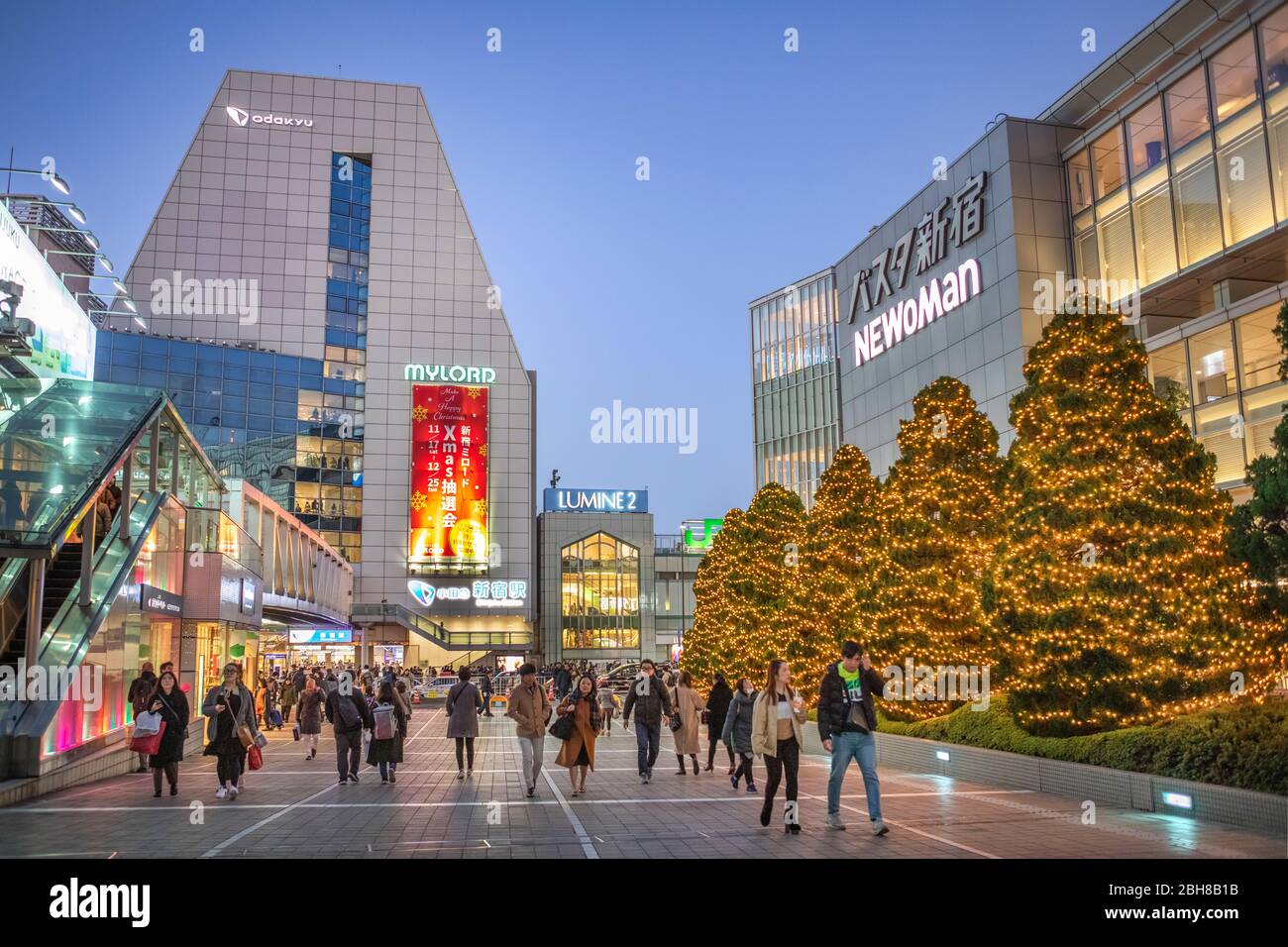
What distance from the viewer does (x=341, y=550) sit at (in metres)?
71.8

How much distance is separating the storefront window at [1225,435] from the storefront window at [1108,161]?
28.8 ft

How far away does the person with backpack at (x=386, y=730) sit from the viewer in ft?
47.2

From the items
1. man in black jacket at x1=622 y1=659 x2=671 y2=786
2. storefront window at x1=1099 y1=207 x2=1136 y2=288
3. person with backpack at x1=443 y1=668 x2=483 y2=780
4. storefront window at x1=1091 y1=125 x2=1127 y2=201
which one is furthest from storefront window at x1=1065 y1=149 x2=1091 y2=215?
person with backpack at x1=443 y1=668 x2=483 y2=780

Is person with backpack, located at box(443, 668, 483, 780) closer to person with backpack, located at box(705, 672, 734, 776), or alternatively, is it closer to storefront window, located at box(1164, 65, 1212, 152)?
person with backpack, located at box(705, 672, 734, 776)

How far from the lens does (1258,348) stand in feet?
78.0

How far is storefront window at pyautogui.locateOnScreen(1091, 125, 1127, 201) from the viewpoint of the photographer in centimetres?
3045

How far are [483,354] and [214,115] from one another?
27239 mm

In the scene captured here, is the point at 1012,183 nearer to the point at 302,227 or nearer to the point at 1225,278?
the point at 1225,278

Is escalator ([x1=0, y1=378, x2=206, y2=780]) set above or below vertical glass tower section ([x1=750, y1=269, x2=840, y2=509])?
below

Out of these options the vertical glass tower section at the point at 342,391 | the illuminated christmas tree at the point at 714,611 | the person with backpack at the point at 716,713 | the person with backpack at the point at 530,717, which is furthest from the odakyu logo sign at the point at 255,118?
the person with backpack at the point at 530,717

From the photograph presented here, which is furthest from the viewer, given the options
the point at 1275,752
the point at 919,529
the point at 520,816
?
the point at 919,529

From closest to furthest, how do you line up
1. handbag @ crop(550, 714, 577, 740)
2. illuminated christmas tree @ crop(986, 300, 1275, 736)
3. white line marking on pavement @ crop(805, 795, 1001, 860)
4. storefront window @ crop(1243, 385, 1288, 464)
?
white line marking on pavement @ crop(805, 795, 1001, 860) < illuminated christmas tree @ crop(986, 300, 1275, 736) < handbag @ crop(550, 714, 577, 740) < storefront window @ crop(1243, 385, 1288, 464)

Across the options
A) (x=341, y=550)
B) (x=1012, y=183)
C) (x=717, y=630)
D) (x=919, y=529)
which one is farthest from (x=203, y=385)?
(x=919, y=529)

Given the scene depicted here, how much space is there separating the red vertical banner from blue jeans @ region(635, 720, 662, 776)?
57616 mm
